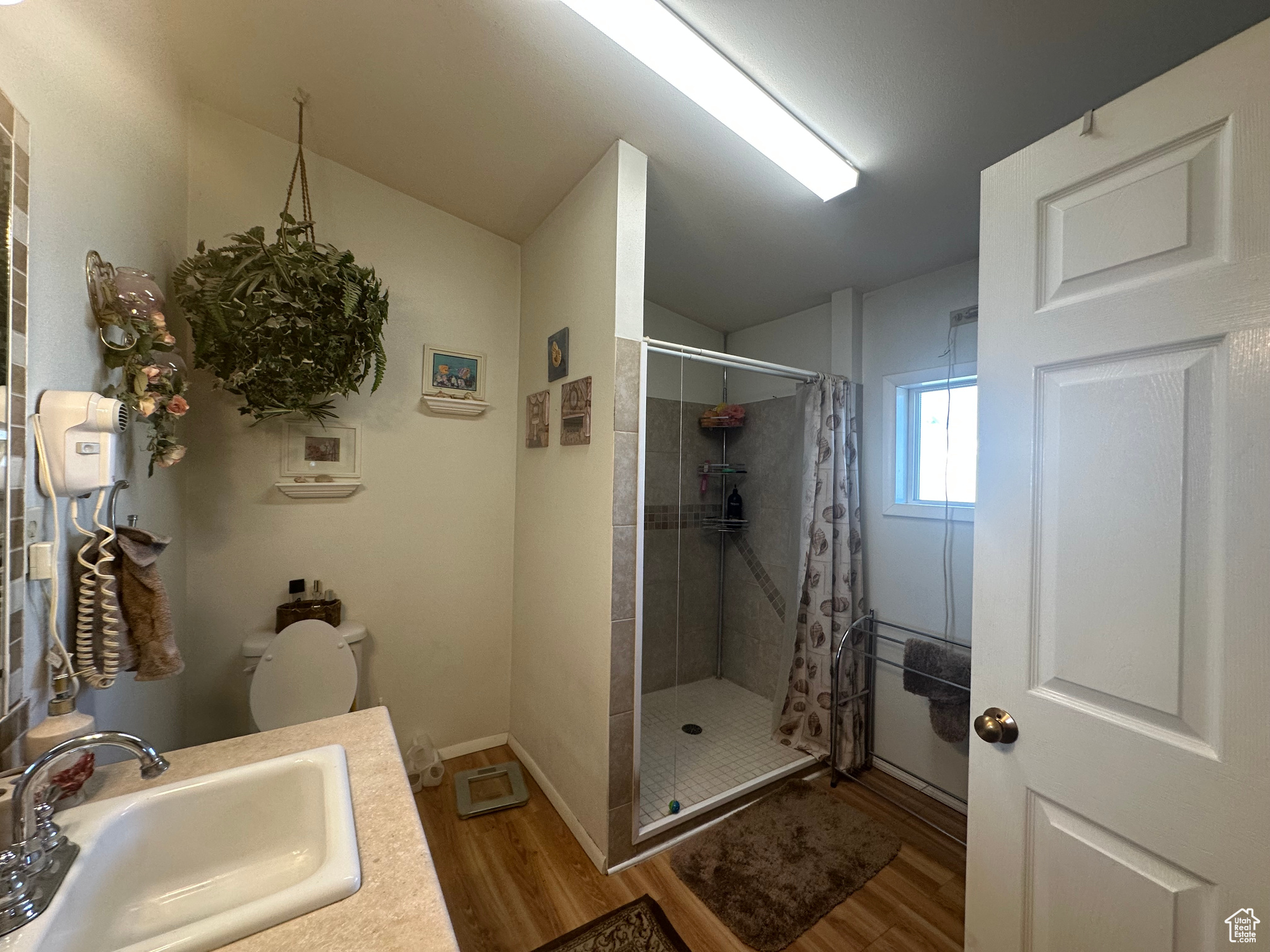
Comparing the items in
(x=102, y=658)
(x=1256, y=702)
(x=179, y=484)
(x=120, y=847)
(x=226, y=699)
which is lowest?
(x=226, y=699)

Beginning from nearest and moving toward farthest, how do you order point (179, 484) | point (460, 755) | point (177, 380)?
1. point (177, 380)
2. point (179, 484)
3. point (460, 755)

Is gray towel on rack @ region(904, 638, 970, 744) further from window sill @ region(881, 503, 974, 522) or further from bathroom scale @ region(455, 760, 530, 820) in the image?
bathroom scale @ region(455, 760, 530, 820)

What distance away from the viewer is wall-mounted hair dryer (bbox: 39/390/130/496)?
882mm

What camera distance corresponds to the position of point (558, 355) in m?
1.98

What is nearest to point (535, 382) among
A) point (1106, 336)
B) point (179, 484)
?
point (179, 484)

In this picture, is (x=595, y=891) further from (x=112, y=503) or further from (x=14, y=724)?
(x=112, y=503)

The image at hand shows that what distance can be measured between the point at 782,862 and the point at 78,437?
2287mm

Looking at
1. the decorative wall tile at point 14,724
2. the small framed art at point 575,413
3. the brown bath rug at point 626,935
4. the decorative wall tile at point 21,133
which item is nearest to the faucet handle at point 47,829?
the decorative wall tile at point 14,724

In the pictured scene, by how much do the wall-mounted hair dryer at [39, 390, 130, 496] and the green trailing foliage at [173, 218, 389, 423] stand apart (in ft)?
2.08

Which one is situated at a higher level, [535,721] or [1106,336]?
[1106,336]

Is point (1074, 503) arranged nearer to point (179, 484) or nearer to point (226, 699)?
point (179, 484)

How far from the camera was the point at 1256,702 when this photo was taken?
2.07ft

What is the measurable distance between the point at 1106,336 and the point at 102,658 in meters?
2.00

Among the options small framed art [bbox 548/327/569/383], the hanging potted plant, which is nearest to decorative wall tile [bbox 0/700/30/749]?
the hanging potted plant
